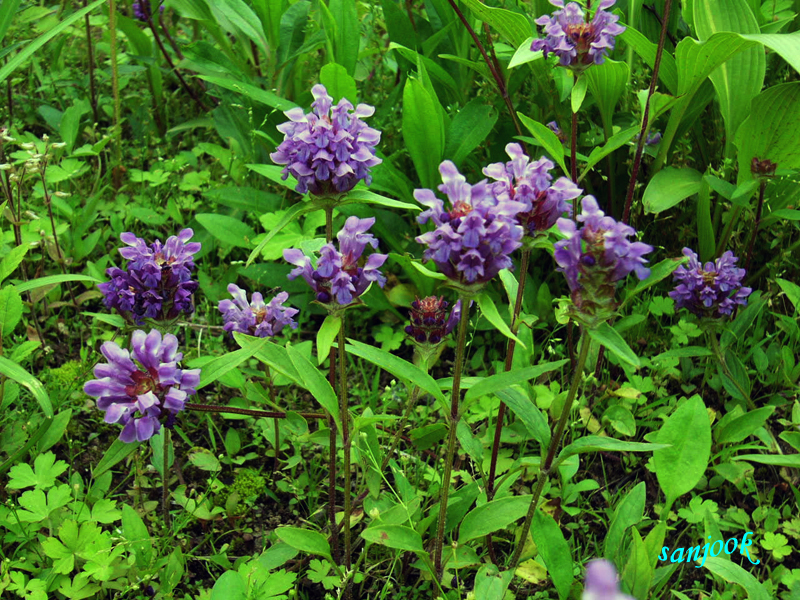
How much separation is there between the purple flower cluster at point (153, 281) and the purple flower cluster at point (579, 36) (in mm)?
1017

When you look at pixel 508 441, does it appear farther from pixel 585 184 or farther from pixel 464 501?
pixel 585 184

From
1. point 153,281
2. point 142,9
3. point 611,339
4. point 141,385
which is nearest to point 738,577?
point 611,339

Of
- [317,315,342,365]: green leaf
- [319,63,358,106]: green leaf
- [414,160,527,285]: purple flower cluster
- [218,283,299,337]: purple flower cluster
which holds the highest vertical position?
[414,160,527,285]: purple flower cluster

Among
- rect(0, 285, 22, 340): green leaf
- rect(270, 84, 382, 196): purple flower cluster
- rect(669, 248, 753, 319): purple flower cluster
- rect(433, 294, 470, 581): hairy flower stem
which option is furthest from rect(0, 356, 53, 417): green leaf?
rect(669, 248, 753, 319): purple flower cluster

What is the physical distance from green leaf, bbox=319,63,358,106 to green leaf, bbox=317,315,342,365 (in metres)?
1.19

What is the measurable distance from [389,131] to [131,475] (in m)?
1.58

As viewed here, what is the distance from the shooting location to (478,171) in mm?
2785

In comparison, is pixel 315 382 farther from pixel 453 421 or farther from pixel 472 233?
pixel 472 233

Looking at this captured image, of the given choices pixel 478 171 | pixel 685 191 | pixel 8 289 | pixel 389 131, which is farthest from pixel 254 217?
pixel 685 191

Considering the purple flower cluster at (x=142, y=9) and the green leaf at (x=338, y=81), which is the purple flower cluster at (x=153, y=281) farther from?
the purple flower cluster at (x=142, y=9)

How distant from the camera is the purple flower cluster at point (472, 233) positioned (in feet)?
4.30

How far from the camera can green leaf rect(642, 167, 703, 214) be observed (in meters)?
2.40

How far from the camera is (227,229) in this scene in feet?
8.68

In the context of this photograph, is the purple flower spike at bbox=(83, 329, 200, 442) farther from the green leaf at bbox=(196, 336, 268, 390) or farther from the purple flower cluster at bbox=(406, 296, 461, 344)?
the purple flower cluster at bbox=(406, 296, 461, 344)
